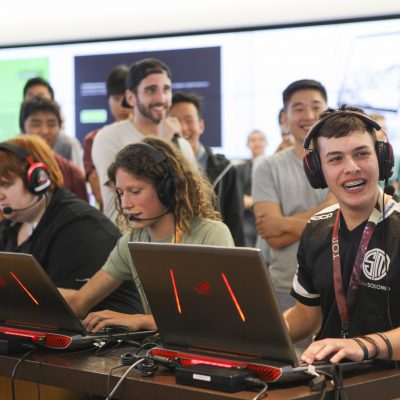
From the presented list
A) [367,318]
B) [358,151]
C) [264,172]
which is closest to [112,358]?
[367,318]

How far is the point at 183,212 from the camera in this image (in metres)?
2.87

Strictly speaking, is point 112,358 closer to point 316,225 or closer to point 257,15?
point 316,225

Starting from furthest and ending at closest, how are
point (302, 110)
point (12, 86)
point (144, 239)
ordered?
point (12, 86), point (302, 110), point (144, 239)

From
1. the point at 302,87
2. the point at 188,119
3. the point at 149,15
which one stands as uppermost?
the point at 149,15

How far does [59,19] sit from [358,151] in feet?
13.0

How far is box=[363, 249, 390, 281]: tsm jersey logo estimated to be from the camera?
224 centimetres

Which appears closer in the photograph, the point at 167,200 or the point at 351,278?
the point at 351,278

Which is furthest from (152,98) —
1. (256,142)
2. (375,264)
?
(375,264)

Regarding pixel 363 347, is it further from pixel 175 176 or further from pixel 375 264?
pixel 175 176

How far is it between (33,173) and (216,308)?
1363 millimetres

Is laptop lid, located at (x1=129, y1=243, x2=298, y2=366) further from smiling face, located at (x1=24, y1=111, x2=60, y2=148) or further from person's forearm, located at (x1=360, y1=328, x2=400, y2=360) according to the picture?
smiling face, located at (x1=24, y1=111, x2=60, y2=148)

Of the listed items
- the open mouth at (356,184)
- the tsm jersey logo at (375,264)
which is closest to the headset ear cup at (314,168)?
the open mouth at (356,184)

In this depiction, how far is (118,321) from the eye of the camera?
2617 mm

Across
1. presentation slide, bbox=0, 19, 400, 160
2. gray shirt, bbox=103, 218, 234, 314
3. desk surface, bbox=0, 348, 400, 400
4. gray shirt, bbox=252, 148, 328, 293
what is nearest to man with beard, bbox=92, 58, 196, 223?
gray shirt, bbox=252, 148, 328, 293
